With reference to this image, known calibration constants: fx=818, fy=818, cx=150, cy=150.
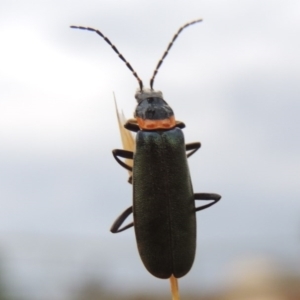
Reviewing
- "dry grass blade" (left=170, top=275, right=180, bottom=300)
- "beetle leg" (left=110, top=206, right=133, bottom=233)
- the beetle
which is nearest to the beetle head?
the beetle

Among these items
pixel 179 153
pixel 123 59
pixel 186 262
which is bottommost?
pixel 186 262

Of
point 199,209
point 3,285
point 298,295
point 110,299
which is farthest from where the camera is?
point 110,299

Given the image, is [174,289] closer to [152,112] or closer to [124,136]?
[124,136]

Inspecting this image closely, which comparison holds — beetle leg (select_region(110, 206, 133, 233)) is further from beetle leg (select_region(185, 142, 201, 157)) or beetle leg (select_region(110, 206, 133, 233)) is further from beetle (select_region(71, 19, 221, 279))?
beetle leg (select_region(185, 142, 201, 157))

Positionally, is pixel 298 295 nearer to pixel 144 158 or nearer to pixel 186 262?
pixel 186 262

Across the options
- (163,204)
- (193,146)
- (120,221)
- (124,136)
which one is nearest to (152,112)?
(193,146)

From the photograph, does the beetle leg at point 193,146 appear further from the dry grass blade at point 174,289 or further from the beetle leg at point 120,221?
the dry grass blade at point 174,289

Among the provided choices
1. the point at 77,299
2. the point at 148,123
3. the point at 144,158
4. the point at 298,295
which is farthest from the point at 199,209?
the point at 77,299

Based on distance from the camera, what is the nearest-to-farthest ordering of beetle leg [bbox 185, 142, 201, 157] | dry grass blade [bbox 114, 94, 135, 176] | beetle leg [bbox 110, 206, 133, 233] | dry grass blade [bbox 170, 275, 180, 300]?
dry grass blade [bbox 170, 275, 180, 300], dry grass blade [bbox 114, 94, 135, 176], beetle leg [bbox 110, 206, 133, 233], beetle leg [bbox 185, 142, 201, 157]
